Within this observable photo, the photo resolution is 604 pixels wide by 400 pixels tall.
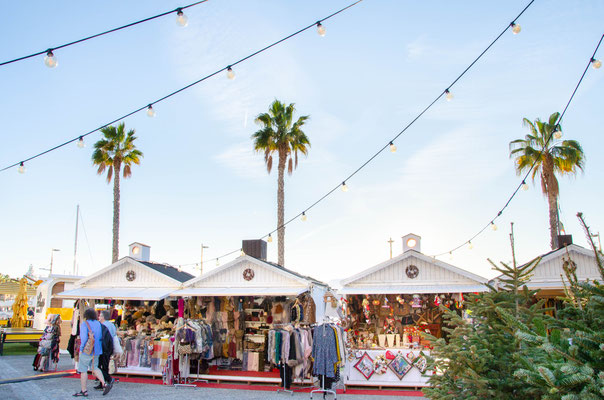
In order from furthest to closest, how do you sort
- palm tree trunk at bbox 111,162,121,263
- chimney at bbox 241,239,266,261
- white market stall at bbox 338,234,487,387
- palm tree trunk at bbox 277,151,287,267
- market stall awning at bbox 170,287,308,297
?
palm tree trunk at bbox 111,162,121,263, palm tree trunk at bbox 277,151,287,267, chimney at bbox 241,239,266,261, market stall awning at bbox 170,287,308,297, white market stall at bbox 338,234,487,387

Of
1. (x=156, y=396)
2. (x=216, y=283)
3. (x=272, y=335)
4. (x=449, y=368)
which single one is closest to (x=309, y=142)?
(x=216, y=283)

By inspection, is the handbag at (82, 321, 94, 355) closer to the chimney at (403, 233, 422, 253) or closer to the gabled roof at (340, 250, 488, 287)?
the gabled roof at (340, 250, 488, 287)

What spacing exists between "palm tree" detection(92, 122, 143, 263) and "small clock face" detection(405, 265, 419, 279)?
14423mm

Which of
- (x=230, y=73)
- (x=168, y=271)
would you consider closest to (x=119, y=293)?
(x=168, y=271)

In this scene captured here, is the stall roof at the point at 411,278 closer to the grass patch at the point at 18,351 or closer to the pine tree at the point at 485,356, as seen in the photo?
the pine tree at the point at 485,356

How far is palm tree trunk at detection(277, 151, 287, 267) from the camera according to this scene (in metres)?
20.3

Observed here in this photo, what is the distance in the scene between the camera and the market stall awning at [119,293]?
44.6 feet

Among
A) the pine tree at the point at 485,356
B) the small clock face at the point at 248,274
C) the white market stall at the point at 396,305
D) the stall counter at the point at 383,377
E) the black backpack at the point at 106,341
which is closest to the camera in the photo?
the pine tree at the point at 485,356

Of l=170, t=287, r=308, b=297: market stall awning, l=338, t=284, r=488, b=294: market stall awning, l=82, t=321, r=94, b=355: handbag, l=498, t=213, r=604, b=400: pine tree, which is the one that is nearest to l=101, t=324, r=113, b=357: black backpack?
l=82, t=321, r=94, b=355: handbag

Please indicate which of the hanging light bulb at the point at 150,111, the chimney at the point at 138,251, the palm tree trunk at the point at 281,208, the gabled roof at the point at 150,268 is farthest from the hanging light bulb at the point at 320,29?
the palm tree trunk at the point at 281,208

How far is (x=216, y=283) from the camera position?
14211mm

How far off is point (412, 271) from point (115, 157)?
1547 cm

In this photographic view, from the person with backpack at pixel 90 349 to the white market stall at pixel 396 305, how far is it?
5.76m

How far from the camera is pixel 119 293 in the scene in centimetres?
1415
